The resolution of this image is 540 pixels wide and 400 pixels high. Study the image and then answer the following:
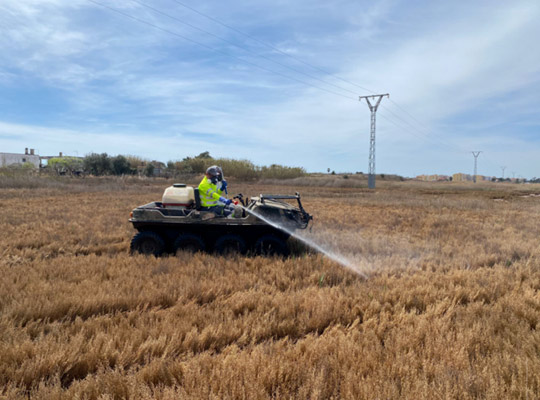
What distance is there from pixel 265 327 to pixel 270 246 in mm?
3249

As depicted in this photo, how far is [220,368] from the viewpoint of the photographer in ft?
9.98

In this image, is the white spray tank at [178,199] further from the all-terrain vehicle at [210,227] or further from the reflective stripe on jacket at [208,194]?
the reflective stripe on jacket at [208,194]

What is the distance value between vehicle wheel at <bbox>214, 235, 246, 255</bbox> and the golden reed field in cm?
34

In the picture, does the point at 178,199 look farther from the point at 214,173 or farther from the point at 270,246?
A: the point at 270,246

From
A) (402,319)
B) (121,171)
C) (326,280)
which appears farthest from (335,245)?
(121,171)

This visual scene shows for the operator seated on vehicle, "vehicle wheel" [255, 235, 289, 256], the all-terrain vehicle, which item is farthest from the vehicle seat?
"vehicle wheel" [255, 235, 289, 256]

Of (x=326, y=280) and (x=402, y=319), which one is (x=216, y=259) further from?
(x=402, y=319)

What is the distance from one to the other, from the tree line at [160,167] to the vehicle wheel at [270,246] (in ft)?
138

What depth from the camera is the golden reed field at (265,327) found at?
2.79 meters

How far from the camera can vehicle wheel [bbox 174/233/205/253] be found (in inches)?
279

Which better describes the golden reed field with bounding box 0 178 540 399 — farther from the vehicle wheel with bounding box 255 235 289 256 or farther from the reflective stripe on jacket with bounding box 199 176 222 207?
the reflective stripe on jacket with bounding box 199 176 222 207

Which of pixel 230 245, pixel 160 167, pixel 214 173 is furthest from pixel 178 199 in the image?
pixel 160 167

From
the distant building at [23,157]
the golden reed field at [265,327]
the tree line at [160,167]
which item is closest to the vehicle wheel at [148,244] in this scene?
the golden reed field at [265,327]

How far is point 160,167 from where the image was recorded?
177 ft
